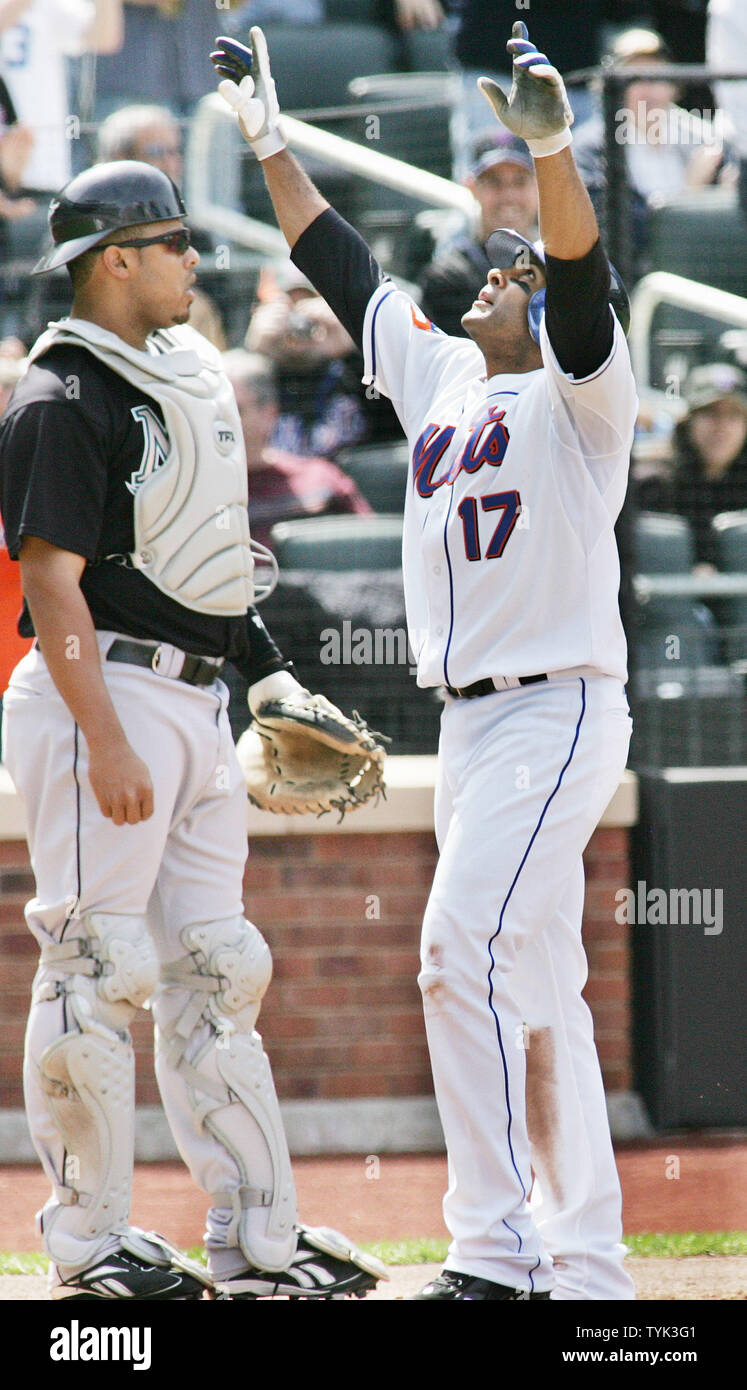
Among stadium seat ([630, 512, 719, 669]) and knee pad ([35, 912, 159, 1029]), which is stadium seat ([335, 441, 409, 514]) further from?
knee pad ([35, 912, 159, 1029])

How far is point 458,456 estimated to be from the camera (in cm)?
322

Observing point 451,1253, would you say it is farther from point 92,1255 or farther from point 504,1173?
point 92,1255

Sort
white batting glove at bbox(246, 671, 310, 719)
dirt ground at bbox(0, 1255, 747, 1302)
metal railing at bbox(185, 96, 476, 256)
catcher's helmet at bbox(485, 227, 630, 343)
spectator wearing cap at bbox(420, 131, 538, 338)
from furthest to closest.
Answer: metal railing at bbox(185, 96, 476, 256), spectator wearing cap at bbox(420, 131, 538, 338), white batting glove at bbox(246, 671, 310, 719), dirt ground at bbox(0, 1255, 747, 1302), catcher's helmet at bbox(485, 227, 630, 343)

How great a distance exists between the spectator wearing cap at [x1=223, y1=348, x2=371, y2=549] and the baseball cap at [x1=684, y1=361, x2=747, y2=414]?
1.22 m

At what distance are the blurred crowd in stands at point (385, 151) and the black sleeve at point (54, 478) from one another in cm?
57

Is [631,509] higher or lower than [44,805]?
higher

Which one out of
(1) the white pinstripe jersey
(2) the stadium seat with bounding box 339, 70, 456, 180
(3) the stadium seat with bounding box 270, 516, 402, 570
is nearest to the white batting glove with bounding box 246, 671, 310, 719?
(1) the white pinstripe jersey

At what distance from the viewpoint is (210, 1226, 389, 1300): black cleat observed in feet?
10.4

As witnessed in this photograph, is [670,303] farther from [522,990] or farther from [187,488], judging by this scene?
[522,990]

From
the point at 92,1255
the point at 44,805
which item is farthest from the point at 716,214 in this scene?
the point at 92,1255

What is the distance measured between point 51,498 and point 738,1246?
2338mm

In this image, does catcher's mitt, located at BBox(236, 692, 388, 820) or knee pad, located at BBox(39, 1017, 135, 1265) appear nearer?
knee pad, located at BBox(39, 1017, 135, 1265)

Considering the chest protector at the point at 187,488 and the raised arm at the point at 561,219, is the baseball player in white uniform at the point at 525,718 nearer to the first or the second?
the raised arm at the point at 561,219
